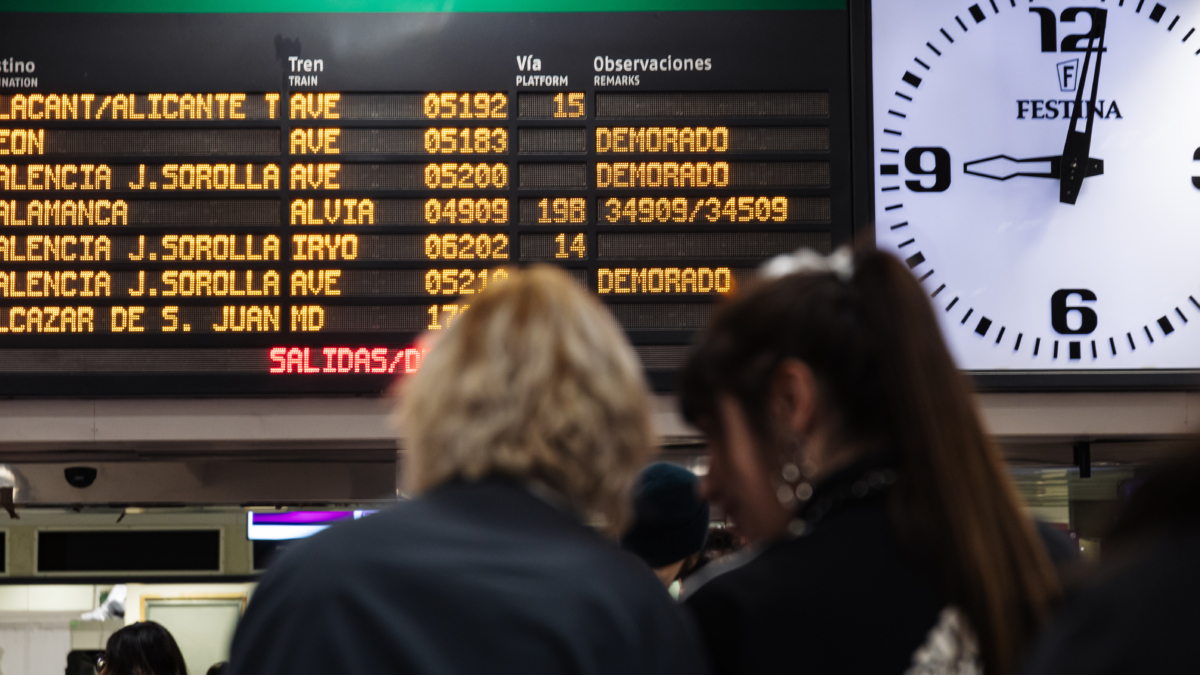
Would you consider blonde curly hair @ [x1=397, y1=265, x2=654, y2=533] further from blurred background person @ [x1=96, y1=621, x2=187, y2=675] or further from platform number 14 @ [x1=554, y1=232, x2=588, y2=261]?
blurred background person @ [x1=96, y1=621, x2=187, y2=675]

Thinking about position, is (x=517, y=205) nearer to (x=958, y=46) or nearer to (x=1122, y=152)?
(x=958, y=46)

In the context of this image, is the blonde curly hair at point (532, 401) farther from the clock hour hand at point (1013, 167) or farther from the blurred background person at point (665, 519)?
the clock hour hand at point (1013, 167)

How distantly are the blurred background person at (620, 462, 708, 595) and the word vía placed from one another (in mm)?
1396

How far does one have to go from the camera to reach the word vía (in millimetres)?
3477

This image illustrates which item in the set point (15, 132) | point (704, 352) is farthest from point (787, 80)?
point (704, 352)

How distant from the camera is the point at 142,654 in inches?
149

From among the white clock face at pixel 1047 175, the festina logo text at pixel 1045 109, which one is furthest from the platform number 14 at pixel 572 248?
the festina logo text at pixel 1045 109

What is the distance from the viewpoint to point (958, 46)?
12.2 feet

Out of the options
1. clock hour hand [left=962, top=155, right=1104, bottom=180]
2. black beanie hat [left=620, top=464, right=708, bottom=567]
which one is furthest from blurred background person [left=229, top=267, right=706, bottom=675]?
clock hour hand [left=962, top=155, right=1104, bottom=180]

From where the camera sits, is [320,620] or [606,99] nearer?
[320,620]

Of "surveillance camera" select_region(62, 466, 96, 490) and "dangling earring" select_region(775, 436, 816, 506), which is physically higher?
"dangling earring" select_region(775, 436, 816, 506)

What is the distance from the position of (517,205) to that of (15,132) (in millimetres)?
1476

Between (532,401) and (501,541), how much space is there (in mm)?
128

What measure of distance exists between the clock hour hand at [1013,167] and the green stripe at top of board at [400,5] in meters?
0.63
